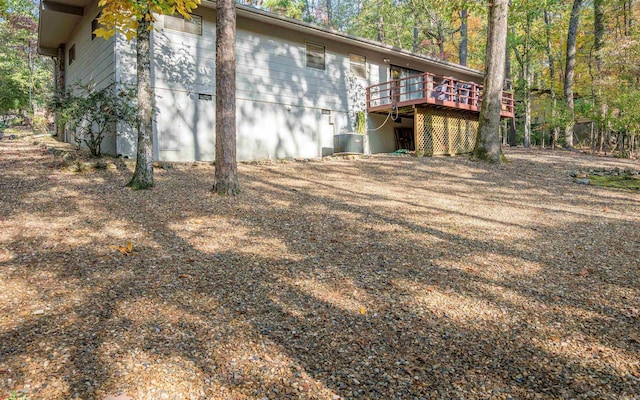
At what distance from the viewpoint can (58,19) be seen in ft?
42.3

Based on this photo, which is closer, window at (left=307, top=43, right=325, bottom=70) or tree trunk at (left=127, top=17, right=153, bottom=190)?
tree trunk at (left=127, top=17, right=153, bottom=190)

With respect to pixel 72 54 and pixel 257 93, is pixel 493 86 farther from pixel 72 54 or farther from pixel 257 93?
pixel 72 54

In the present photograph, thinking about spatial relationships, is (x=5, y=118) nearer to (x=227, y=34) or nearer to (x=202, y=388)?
(x=227, y=34)

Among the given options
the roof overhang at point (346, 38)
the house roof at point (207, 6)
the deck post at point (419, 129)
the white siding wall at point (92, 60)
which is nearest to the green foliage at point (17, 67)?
the house roof at point (207, 6)

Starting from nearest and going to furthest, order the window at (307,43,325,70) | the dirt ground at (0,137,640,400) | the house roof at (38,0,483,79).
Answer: the dirt ground at (0,137,640,400), the house roof at (38,0,483,79), the window at (307,43,325,70)

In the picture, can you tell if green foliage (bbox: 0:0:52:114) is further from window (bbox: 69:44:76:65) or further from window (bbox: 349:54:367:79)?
window (bbox: 349:54:367:79)

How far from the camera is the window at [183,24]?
10.8 meters

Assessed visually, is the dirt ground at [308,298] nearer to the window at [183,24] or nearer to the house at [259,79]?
the house at [259,79]

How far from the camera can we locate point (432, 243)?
484 cm

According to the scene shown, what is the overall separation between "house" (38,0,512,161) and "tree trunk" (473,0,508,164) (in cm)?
255

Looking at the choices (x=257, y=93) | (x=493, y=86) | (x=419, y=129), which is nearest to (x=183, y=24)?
(x=257, y=93)

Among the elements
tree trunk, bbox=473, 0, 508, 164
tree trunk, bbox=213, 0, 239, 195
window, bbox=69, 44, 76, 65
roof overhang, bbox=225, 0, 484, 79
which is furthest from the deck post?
window, bbox=69, 44, 76, 65

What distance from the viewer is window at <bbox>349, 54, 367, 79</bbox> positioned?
604 inches

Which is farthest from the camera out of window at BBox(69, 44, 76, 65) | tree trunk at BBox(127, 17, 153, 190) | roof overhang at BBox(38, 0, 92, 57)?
window at BBox(69, 44, 76, 65)
